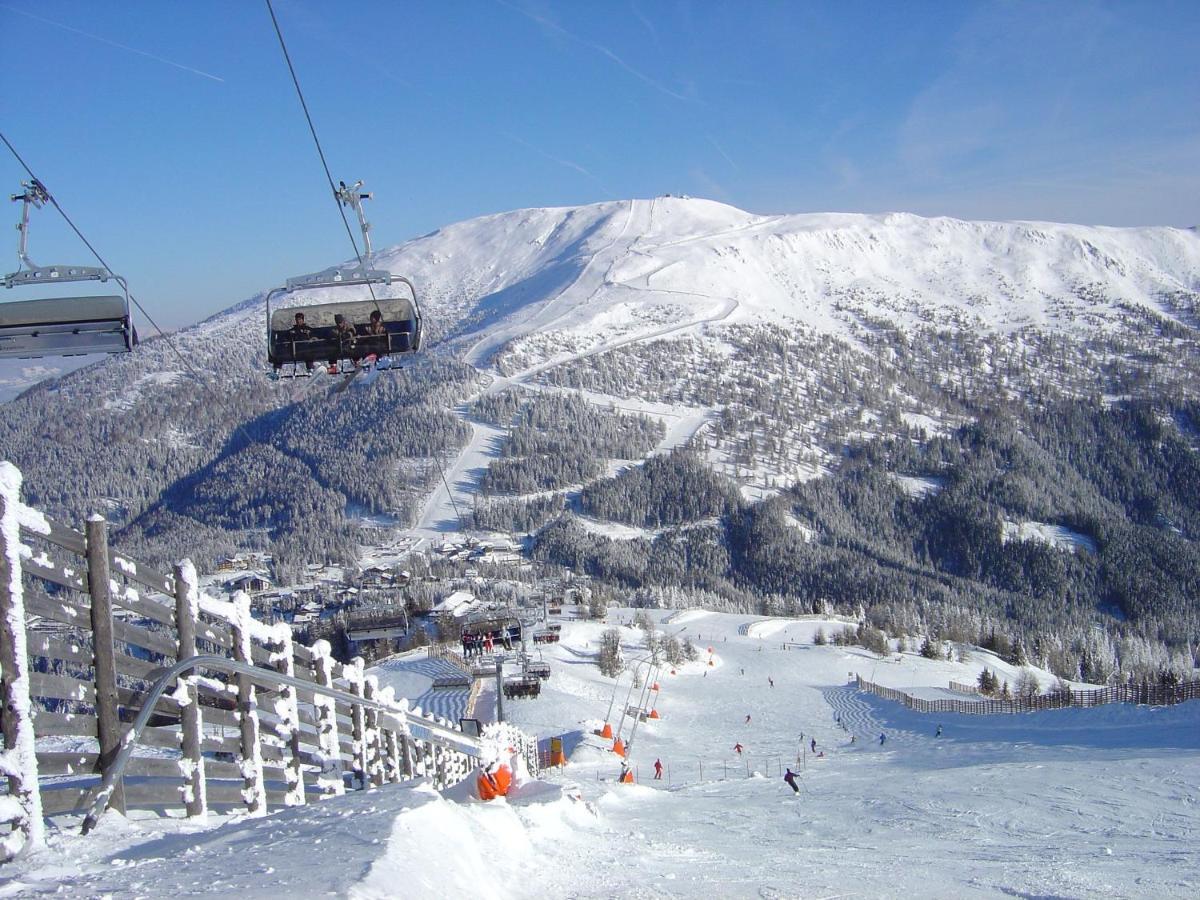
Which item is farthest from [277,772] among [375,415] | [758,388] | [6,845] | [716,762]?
[758,388]

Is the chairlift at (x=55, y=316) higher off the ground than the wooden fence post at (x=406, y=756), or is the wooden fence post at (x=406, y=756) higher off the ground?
the chairlift at (x=55, y=316)

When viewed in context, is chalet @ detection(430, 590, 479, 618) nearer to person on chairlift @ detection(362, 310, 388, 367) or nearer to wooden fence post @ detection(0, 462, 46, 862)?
person on chairlift @ detection(362, 310, 388, 367)

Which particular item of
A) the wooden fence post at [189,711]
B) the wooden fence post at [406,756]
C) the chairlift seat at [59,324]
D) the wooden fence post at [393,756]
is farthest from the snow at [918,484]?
the wooden fence post at [189,711]

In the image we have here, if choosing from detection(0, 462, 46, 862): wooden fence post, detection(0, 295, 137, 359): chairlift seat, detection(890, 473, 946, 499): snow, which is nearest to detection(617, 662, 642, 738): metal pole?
detection(0, 295, 137, 359): chairlift seat

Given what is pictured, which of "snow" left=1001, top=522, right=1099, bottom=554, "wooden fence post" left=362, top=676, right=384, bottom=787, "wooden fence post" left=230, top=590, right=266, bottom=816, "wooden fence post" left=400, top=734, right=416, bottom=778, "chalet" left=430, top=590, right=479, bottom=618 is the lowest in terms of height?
"chalet" left=430, top=590, right=479, bottom=618

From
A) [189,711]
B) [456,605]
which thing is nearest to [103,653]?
[189,711]

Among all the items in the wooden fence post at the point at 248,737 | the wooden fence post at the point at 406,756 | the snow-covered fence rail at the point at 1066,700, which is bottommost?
the snow-covered fence rail at the point at 1066,700

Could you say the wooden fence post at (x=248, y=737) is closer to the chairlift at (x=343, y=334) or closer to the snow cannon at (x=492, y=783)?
the snow cannon at (x=492, y=783)
